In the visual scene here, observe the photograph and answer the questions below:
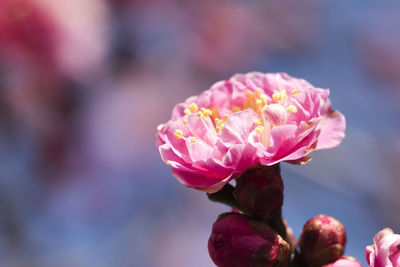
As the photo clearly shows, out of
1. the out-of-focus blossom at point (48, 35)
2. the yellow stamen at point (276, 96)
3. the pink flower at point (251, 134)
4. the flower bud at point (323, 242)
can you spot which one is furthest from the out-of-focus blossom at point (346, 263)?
the out-of-focus blossom at point (48, 35)

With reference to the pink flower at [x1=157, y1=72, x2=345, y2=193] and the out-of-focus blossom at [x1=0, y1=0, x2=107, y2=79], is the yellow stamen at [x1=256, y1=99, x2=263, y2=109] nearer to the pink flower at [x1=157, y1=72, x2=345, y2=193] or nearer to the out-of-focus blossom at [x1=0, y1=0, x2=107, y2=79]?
the pink flower at [x1=157, y1=72, x2=345, y2=193]

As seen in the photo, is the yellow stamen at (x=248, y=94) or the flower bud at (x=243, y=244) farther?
the yellow stamen at (x=248, y=94)

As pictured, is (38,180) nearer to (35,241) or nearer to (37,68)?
(35,241)

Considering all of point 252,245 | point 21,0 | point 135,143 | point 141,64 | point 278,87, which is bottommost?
point 252,245

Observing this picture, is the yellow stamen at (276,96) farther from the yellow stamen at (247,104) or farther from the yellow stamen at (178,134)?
the yellow stamen at (178,134)

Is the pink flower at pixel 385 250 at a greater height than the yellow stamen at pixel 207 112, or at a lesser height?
lesser

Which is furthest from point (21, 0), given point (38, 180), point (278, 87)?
point (278, 87)

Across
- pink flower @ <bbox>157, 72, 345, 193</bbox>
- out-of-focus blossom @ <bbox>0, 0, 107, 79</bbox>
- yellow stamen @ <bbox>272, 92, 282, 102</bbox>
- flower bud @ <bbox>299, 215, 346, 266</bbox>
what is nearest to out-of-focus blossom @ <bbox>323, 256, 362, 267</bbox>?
flower bud @ <bbox>299, 215, 346, 266</bbox>
